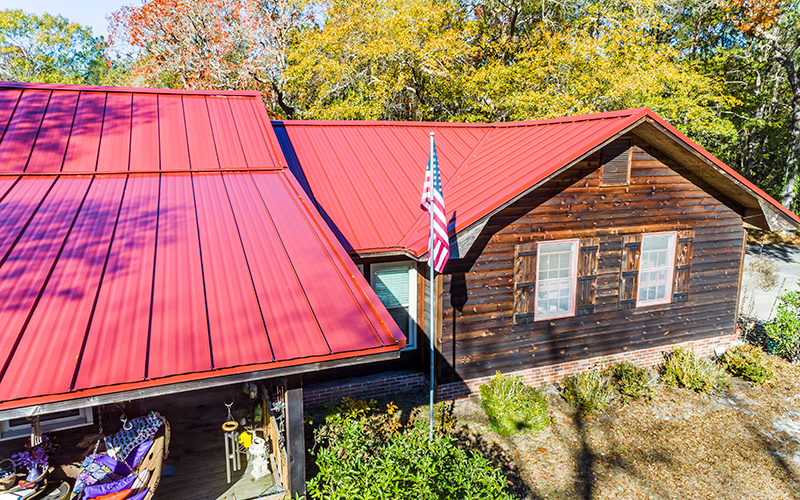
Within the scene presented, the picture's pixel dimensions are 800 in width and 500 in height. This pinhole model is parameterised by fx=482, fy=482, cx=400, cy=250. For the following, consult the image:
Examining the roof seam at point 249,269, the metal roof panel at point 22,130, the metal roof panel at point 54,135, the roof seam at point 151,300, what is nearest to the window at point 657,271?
the roof seam at point 249,269

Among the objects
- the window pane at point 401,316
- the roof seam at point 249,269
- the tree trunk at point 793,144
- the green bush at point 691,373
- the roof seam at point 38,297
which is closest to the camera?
the roof seam at point 38,297

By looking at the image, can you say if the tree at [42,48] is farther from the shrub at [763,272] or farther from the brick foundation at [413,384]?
the shrub at [763,272]

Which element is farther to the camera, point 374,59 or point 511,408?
point 374,59

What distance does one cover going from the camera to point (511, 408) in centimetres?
845

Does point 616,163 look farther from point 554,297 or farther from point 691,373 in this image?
point 691,373

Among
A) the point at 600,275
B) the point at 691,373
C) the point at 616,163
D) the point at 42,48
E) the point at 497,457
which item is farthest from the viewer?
the point at 42,48

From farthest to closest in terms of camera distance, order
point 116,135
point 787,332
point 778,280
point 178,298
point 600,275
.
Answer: point 778,280, point 787,332, point 600,275, point 116,135, point 178,298

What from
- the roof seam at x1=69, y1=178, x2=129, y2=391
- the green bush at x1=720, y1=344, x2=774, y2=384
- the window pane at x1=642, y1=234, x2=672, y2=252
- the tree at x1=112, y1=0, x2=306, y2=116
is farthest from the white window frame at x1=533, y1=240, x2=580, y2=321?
the tree at x1=112, y1=0, x2=306, y2=116

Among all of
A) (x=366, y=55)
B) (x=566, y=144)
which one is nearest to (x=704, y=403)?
(x=566, y=144)

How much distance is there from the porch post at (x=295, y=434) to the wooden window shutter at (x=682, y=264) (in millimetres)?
9033

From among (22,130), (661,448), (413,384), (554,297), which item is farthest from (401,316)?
(22,130)

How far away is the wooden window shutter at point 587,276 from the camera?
9803 mm

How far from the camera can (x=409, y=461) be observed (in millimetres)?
5371

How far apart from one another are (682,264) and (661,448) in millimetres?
4337
